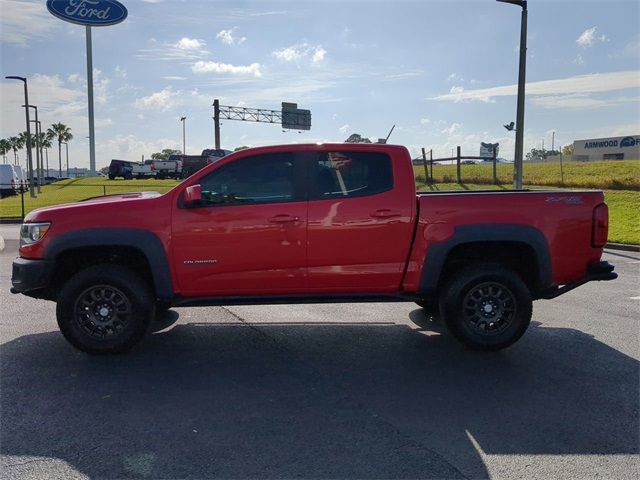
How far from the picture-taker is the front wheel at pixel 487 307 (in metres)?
5.16

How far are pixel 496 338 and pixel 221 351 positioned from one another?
2655 mm

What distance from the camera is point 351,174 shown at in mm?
5242

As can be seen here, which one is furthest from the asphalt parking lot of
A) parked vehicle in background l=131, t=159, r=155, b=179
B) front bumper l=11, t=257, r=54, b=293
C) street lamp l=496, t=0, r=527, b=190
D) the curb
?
parked vehicle in background l=131, t=159, r=155, b=179

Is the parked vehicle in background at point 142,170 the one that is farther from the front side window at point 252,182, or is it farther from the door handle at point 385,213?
the door handle at point 385,213

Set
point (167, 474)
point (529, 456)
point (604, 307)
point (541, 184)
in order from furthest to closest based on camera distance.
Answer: point (541, 184) < point (604, 307) < point (529, 456) < point (167, 474)

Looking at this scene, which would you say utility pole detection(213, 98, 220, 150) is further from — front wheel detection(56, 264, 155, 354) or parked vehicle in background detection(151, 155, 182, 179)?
front wheel detection(56, 264, 155, 354)

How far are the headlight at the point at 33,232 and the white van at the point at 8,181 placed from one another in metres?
32.0

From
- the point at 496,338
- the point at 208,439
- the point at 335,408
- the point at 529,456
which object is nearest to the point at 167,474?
the point at 208,439

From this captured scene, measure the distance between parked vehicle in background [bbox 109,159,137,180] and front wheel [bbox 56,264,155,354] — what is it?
2102 inches

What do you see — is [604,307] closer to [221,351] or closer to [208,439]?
[221,351]

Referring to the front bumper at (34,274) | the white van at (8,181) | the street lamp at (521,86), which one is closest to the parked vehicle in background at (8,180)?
the white van at (8,181)

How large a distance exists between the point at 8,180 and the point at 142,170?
24.6 metres

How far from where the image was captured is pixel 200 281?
509 centimetres

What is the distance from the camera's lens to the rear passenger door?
507cm
